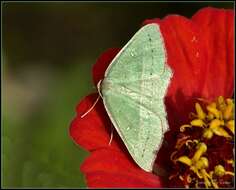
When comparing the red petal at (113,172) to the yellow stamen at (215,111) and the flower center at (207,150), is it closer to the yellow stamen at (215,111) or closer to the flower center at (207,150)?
the flower center at (207,150)

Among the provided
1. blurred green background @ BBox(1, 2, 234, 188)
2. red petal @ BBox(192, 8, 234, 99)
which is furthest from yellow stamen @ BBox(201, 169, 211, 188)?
blurred green background @ BBox(1, 2, 234, 188)

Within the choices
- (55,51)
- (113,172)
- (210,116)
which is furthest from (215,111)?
(55,51)

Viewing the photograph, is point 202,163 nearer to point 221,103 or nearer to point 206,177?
point 206,177

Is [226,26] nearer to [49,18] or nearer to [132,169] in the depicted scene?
[132,169]

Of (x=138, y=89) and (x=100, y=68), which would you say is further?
(x=100, y=68)

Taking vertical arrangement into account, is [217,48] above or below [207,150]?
above

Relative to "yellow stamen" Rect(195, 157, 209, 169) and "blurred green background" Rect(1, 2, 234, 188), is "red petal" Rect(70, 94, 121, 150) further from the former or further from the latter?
"blurred green background" Rect(1, 2, 234, 188)
